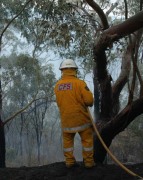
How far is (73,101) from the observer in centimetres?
559

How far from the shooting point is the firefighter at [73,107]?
5570 millimetres

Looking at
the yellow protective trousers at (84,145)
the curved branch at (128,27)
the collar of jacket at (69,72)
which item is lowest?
the yellow protective trousers at (84,145)

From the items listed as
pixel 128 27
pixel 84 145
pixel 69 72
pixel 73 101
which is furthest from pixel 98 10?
pixel 84 145

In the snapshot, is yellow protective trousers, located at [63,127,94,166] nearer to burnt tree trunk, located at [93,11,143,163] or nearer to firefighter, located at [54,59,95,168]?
firefighter, located at [54,59,95,168]

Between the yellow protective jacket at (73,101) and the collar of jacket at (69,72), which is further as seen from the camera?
the collar of jacket at (69,72)

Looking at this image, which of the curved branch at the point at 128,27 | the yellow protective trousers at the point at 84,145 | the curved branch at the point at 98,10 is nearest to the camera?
the curved branch at the point at 128,27

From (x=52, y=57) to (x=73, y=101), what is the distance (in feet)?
47.2

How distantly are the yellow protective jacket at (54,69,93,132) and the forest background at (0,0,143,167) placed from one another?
0.83 metres

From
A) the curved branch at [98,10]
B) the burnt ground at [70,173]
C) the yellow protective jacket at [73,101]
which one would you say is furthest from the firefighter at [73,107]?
the curved branch at [98,10]

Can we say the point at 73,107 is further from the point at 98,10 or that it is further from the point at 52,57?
the point at 52,57

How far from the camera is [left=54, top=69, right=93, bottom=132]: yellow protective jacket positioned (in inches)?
219

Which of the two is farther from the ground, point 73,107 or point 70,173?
point 73,107

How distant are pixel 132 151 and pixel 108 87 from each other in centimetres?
1881

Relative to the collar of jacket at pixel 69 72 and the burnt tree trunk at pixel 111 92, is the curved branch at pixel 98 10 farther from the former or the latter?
the collar of jacket at pixel 69 72
